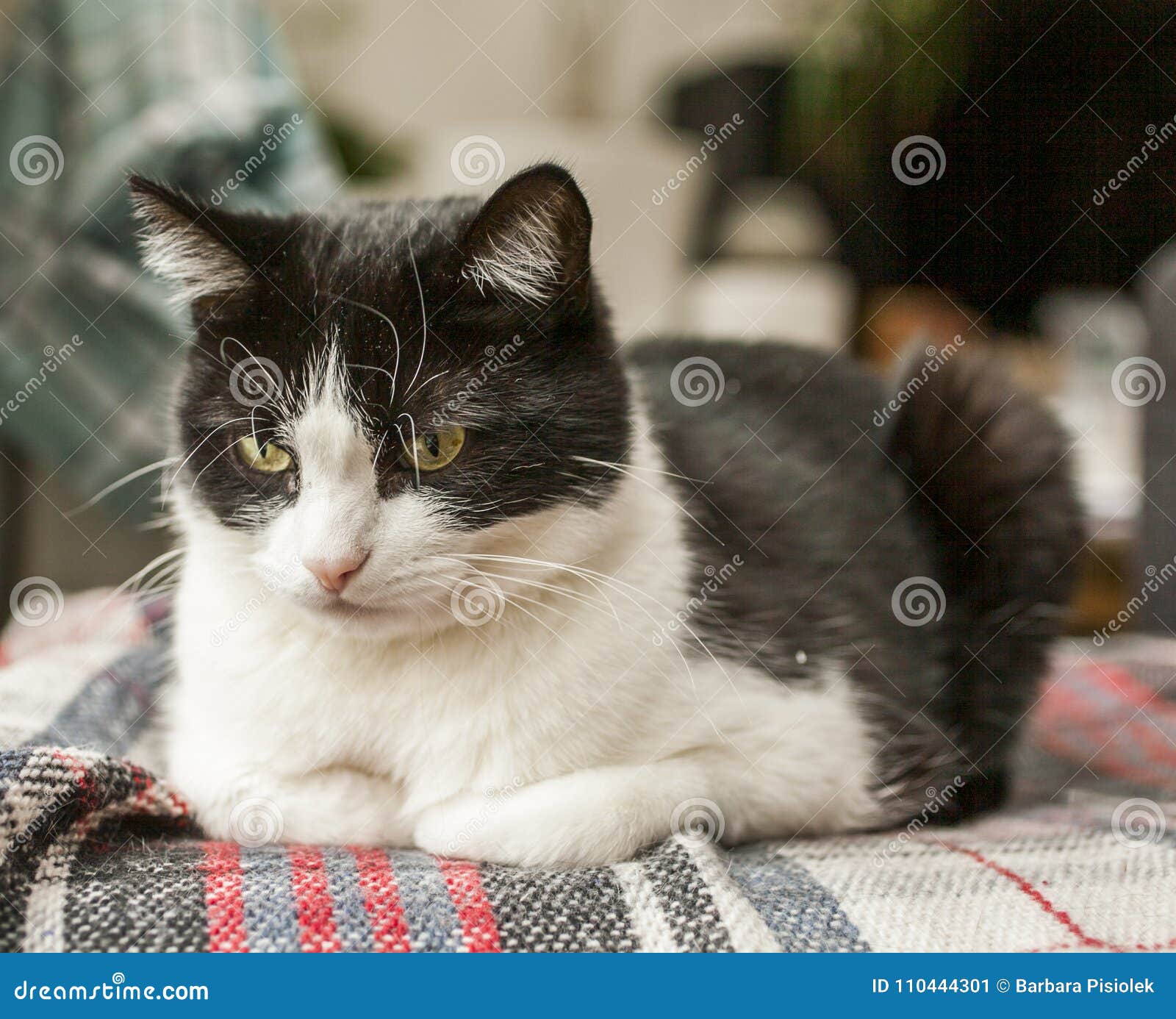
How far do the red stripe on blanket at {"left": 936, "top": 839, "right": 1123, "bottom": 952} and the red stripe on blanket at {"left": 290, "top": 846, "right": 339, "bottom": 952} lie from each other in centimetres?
58

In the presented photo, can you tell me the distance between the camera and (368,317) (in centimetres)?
92

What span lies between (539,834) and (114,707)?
0.70m

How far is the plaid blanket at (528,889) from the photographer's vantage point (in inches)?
29.5

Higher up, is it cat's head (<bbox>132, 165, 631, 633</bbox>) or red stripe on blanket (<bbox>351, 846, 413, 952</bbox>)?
cat's head (<bbox>132, 165, 631, 633</bbox>)

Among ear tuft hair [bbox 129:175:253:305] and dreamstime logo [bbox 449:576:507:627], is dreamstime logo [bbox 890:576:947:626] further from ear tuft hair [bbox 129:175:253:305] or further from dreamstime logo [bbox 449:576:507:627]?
ear tuft hair [bbox 129:175:253:305]

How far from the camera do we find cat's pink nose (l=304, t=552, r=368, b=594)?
82cm

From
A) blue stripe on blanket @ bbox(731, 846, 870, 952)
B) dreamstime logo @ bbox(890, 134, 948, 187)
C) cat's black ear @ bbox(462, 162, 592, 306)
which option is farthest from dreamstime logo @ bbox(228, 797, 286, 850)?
dreamstime logo @ bbox(890, 134, 948, 187)
